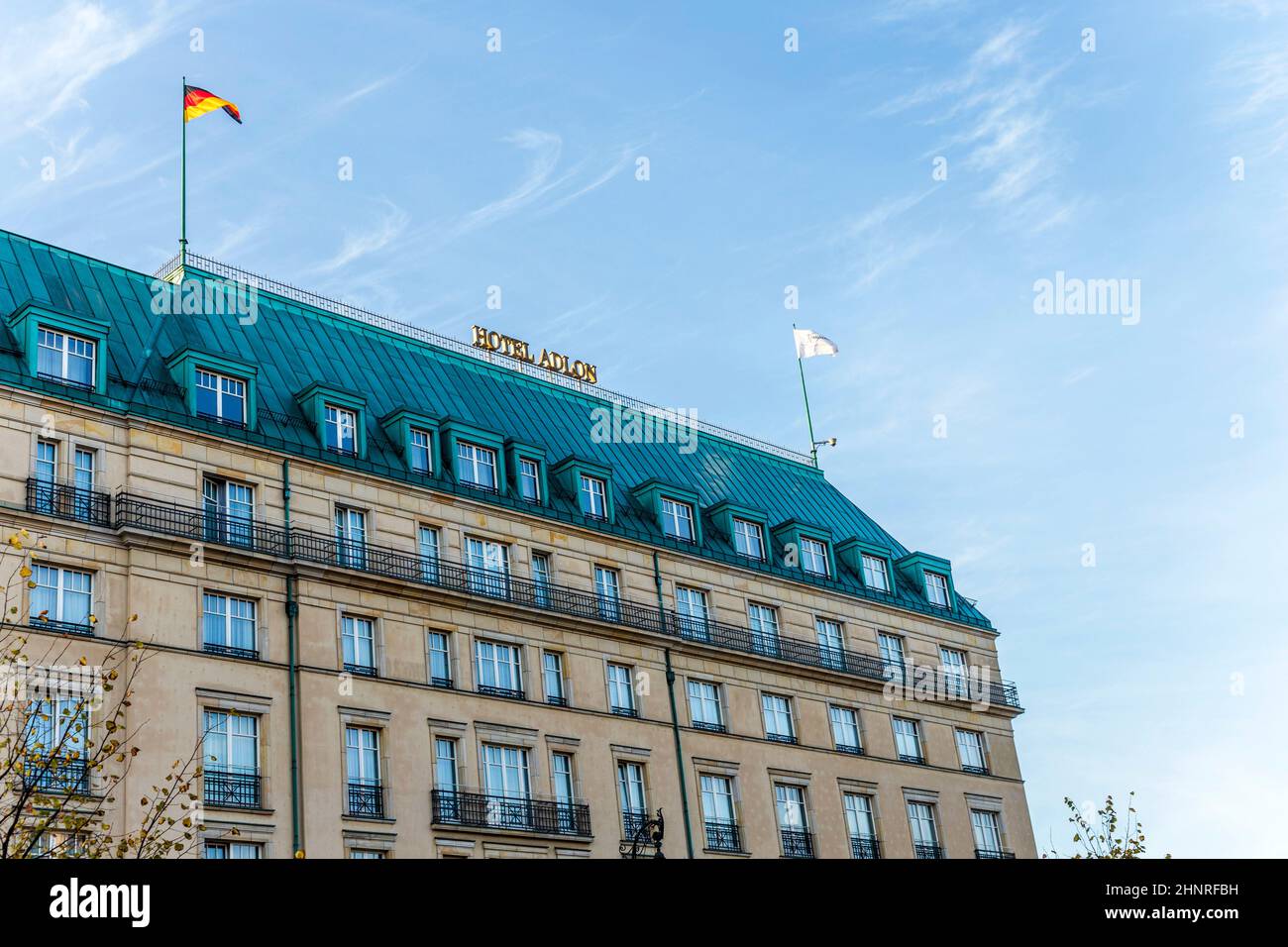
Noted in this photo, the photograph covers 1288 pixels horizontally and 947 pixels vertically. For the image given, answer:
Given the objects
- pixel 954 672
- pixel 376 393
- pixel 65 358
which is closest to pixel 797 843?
pixel 954 672

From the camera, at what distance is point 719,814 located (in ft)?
167

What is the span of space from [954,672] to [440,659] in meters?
25.1

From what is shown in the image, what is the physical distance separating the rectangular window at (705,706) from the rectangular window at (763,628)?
2766mm

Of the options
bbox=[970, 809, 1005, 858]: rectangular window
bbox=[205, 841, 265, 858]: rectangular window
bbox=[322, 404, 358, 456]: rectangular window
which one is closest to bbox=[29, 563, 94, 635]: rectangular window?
bbox=[205, 841, 265, 858]: rectangular window

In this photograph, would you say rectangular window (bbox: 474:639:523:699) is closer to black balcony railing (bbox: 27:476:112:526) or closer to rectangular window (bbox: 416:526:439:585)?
rectangular window (bbox: 416:526:439:585)

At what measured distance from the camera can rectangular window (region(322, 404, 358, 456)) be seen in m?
47.0

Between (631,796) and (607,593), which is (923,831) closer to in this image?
(631,796)

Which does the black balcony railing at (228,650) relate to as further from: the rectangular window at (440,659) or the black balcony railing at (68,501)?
the rectangular window at (440,659)

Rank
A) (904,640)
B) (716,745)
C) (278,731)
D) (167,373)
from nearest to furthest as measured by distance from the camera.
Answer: (278,731) → (167,373) → (716,745) → (904,640)
